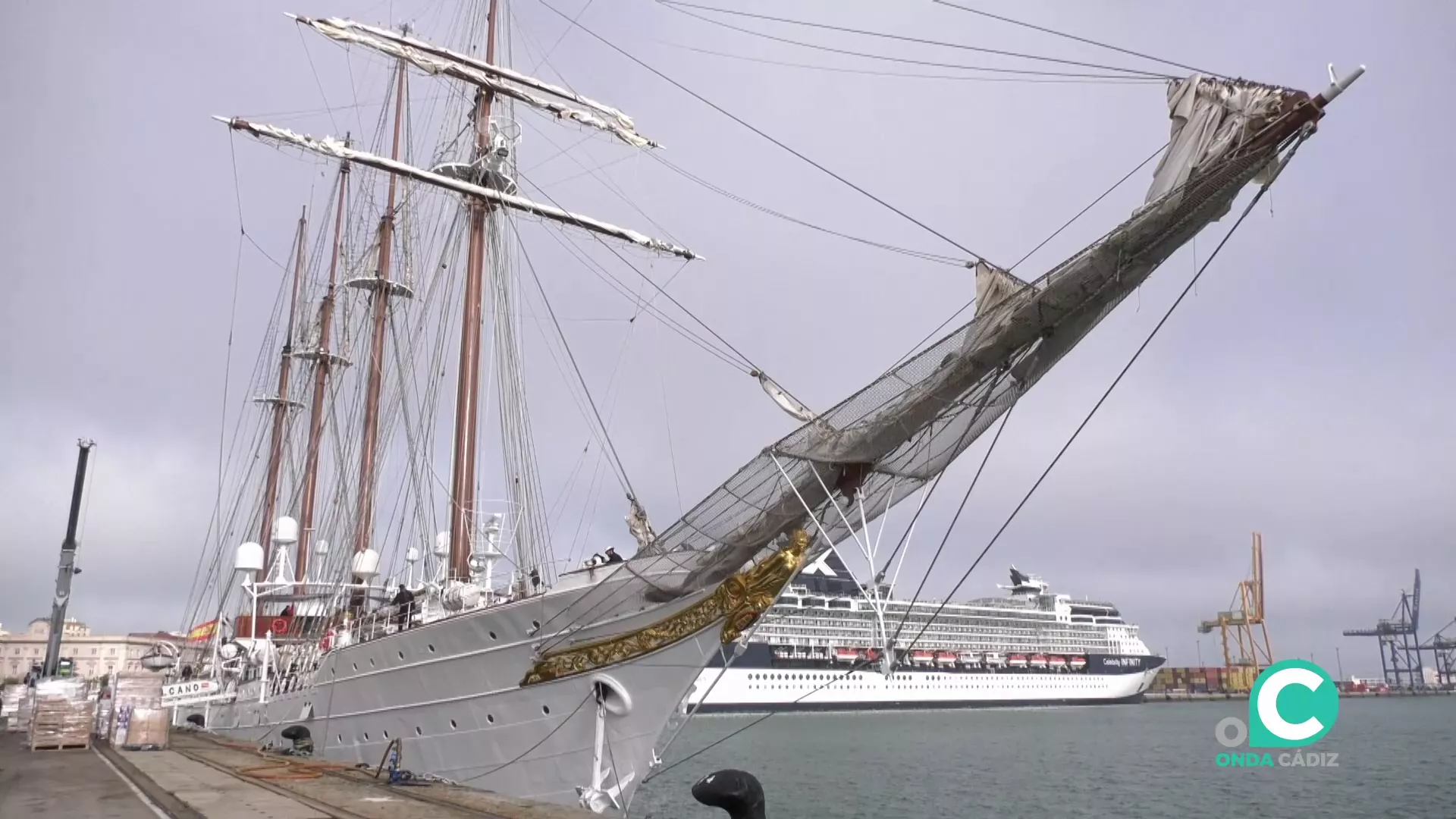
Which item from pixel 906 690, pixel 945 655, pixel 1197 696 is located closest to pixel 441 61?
pixel 906 690

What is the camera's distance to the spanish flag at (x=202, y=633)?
131 feet

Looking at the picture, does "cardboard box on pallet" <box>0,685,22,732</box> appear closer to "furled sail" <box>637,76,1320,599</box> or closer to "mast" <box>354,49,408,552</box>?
"mast" <box>354,49,408,552</box>

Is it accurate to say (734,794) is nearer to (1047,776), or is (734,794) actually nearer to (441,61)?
(441,61)

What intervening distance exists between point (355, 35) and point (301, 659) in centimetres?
1528

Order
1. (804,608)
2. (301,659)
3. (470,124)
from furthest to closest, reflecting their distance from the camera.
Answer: (804,608) < (470,124) < (301,659)

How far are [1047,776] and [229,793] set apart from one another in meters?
25.5

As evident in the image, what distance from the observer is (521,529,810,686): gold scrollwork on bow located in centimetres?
1160

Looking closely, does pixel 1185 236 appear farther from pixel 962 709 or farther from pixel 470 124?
pixel 962 709

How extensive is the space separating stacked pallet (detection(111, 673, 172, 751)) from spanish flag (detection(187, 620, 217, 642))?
18.2 m

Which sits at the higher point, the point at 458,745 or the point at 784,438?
the point at 784,438

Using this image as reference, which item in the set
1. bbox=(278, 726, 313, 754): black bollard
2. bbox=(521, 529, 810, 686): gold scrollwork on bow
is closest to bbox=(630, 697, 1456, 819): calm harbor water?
bbox=(521, 529, 810, 686): gold scrollwork on bow

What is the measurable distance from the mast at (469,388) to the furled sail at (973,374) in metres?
7.19

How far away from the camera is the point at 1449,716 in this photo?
7994 cm

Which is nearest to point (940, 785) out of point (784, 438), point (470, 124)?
point (784, 438)
